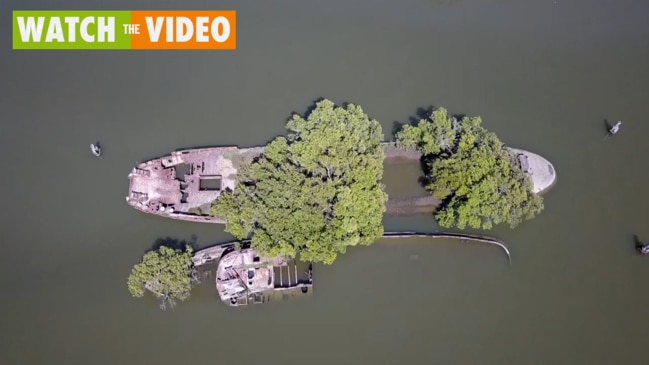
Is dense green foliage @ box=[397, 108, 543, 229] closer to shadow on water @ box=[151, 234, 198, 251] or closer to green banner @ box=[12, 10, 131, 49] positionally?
shadow on water @ box=[151, 234, 198, 251]

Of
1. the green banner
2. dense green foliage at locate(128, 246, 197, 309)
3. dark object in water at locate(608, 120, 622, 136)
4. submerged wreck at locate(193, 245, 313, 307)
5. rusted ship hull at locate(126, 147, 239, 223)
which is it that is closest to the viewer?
dense green foliage at locate(128, 246, 197, 309)

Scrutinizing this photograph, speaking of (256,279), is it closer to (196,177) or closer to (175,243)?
(175,243)

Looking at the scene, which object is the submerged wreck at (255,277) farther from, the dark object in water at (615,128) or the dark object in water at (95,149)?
the dark object in water at (615,128)

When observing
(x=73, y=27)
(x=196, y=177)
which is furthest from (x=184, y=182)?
(x=73, y=27)

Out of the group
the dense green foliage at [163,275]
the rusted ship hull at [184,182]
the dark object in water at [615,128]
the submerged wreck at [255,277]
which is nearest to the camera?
the dense green foliage at [163,275]

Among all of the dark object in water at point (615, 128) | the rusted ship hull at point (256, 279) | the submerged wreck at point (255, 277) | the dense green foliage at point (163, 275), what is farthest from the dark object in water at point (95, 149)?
the dark object in water at point (615, 128)

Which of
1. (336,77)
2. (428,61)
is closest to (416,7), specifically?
(428,61)

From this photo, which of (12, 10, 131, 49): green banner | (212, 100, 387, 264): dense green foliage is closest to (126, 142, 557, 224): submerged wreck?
(212, 100, 387, 264): dense green foliage
